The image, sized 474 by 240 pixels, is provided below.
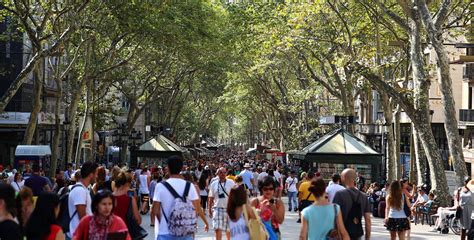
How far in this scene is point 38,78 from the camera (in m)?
22.3

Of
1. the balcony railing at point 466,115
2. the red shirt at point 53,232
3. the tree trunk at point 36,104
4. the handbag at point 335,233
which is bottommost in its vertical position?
the handbag at point 335,233

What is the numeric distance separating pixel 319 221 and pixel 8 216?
3405 millimetres

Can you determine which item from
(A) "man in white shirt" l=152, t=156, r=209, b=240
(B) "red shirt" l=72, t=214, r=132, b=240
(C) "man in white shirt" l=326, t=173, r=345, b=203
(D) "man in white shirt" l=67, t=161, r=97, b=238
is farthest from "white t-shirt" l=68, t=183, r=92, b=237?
(C) "man in white shirt" l=326, t=173, r=345, b=203

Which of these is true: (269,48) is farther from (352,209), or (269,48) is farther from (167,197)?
(167,197)

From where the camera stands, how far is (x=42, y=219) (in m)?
6.53

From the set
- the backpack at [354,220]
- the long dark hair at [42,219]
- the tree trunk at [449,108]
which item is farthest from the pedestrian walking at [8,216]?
the tree trunk at [449,108]

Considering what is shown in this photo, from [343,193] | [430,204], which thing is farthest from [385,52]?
[343,193]

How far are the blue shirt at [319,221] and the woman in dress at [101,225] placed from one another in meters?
2.27

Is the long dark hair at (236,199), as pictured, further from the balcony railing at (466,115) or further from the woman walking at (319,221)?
the balcony railing at (466,115)

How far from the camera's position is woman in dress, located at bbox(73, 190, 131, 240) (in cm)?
677

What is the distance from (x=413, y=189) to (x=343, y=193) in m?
13.4

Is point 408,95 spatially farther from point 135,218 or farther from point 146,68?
point 146,68

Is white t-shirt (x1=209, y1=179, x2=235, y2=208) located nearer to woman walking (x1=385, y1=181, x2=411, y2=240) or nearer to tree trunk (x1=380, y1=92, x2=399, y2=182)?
woman walking (x1=385, y1=181, x2=411, y2=240)

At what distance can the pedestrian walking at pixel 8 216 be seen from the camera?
596 centimetres
